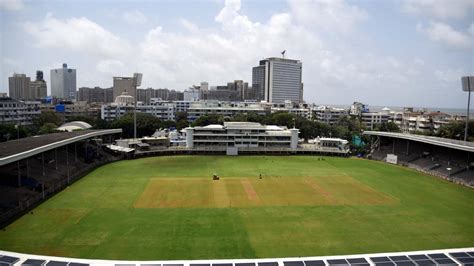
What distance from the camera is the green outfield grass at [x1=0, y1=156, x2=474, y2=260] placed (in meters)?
22.7

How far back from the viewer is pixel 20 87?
164750 millimetres

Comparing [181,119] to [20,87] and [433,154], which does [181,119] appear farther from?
[20,87]

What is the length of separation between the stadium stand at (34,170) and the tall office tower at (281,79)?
463ft

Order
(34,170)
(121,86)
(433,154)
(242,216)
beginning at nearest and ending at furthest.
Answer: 1. (242,216)
2. (34,170)
3. (433,154)
4. (121,86)

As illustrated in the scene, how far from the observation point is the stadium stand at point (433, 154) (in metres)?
44.6

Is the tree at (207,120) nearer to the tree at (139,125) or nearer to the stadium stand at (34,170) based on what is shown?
the tree at (139,125)

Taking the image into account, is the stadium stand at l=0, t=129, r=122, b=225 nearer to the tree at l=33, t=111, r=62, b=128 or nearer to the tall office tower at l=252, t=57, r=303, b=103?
the tree at l=33, t=111, r=62, b=128

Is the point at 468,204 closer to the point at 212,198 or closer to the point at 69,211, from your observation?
the point at 212,198

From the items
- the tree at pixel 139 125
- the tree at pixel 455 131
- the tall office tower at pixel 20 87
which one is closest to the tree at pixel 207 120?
the tree at pixel 139 125

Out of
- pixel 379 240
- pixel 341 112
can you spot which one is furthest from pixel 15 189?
pixel 341 112

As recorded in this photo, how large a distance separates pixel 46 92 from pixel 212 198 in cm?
18858

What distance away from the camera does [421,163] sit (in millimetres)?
53062

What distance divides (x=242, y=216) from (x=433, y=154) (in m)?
38.4

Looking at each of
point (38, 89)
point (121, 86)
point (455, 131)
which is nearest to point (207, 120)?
point (455, 131)
